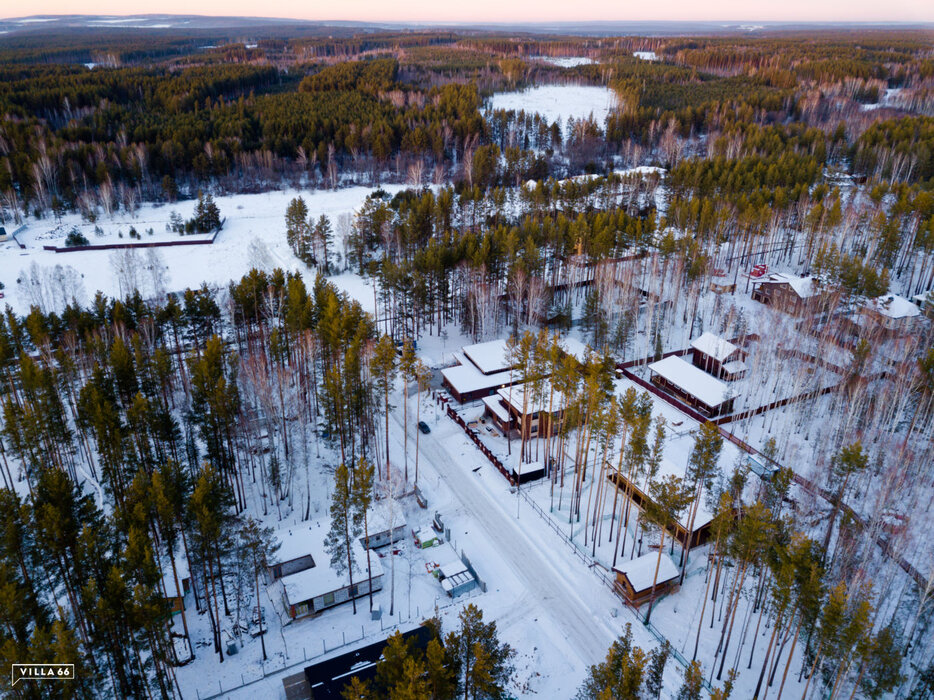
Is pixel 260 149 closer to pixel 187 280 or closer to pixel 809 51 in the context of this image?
pixel 187 280

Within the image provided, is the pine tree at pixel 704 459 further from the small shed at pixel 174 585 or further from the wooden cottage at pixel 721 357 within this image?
the small shed at pixel 174 585

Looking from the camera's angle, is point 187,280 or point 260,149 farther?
point 260,149

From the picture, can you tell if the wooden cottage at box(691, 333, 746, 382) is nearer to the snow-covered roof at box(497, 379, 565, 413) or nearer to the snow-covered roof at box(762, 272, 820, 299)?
the snow-covered roof at box(762, 272, 820, 299)

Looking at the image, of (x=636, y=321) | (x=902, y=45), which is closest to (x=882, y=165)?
(x=636, y=321)

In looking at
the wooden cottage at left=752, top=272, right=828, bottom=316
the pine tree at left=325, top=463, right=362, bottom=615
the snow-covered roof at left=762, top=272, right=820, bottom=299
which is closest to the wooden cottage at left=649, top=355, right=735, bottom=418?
the wooden cottage at left=752, top=272, right=828, bottom=316

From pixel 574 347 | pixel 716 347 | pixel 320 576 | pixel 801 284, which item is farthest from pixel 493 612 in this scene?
pixel 801 284

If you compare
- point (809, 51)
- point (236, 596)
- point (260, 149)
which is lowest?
point (236, 596)

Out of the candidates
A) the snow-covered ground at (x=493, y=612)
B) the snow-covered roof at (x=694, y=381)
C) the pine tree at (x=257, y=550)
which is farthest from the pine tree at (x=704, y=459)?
the pine tree at (x=257, y=550)
